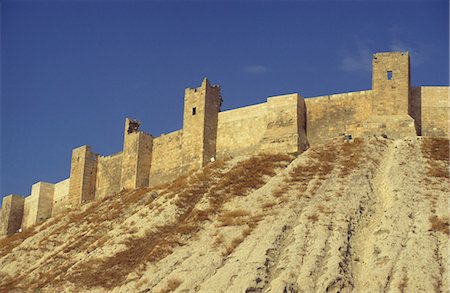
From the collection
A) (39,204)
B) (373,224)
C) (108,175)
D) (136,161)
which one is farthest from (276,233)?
(39,204)

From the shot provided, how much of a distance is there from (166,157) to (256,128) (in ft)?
18.5

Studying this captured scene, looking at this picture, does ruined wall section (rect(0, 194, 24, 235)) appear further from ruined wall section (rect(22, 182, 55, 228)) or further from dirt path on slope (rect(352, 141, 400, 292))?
dirt path on slope (rect(352, 141, 400, 292))

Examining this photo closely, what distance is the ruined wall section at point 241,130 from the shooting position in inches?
1511

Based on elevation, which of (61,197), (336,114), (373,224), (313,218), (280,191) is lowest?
(373,224)

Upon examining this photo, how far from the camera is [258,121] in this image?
38.6 meters

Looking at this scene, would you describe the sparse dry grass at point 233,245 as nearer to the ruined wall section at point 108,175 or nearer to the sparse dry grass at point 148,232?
the sparse dry grass at point 148,232

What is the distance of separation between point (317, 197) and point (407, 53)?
30.5ft

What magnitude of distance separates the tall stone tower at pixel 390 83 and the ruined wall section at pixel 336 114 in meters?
0.85

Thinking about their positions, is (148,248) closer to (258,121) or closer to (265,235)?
(265,235)

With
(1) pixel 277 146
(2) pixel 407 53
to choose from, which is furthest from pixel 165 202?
(2) pixel 407 53

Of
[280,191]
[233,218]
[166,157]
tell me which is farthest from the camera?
[166,157]

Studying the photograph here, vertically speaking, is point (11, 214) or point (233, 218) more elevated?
point (11, 214)

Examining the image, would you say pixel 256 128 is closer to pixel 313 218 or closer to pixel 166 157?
pixel 166 157

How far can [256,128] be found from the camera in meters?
38.5
